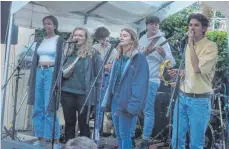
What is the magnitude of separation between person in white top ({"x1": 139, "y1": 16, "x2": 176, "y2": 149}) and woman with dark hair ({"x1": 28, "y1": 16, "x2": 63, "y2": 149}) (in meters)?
0.92

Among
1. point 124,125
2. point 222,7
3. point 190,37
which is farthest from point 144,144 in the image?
point 222,7

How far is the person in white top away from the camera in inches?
139

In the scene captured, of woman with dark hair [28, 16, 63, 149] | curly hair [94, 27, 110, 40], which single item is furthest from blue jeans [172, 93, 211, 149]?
woman with dark hair [28, 16, 63, 149]

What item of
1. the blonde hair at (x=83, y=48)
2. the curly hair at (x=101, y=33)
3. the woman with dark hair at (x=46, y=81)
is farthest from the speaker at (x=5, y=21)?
the curly hair at (x=101, y=33)


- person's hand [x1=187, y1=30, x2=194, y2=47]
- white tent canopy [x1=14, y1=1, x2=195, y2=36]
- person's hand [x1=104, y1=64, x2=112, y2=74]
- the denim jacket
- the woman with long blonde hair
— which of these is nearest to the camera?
person's hand [x1=187, y1=30, x2=194, y2=47]

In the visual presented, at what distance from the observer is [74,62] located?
13.1 feet

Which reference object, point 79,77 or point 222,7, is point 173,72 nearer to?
point 222,7

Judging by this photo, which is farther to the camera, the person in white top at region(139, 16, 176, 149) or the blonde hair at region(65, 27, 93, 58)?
the blonde hair at region(65, 27, 93, 58)

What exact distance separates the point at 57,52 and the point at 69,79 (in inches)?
11.9

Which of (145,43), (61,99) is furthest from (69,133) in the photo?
(145,43)

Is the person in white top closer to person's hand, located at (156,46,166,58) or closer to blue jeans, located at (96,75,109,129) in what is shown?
person's hand, located at (156,46,166,58)

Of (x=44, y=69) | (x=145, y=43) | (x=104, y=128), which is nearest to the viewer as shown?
(x=145, y=43)

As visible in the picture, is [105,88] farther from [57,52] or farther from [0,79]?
[0,79]

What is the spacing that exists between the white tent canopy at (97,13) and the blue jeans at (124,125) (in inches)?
29.4
